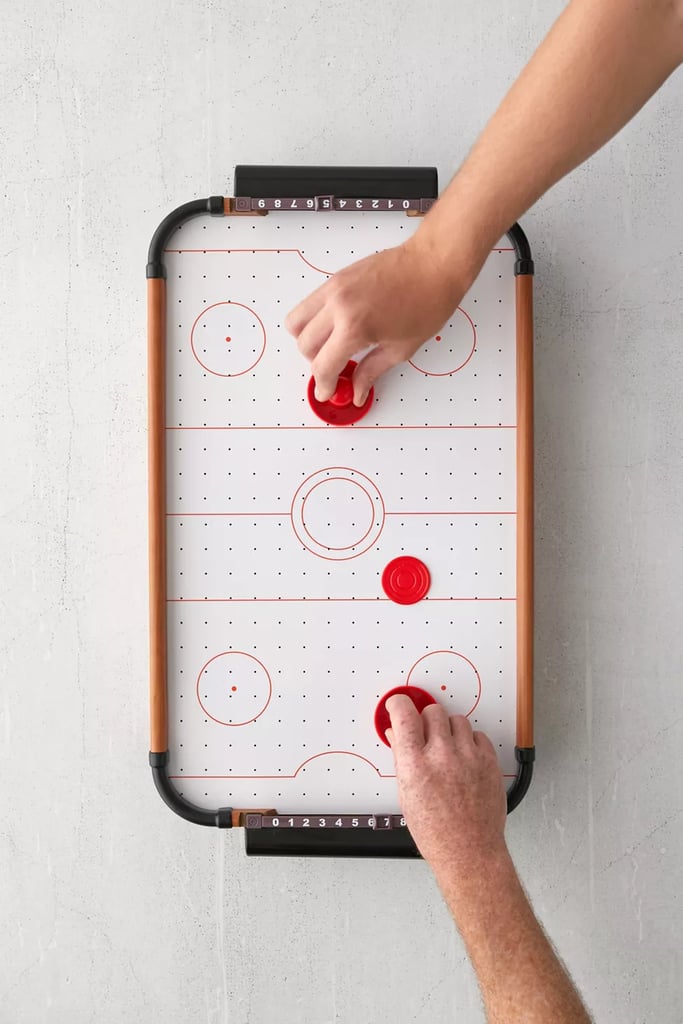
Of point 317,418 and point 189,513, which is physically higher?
point 317,418

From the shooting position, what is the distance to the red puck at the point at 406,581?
91 cm

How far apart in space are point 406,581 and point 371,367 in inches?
9.3

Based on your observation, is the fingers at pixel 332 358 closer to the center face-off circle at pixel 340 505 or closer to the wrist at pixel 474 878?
the center face-off circle at pixel 340 505

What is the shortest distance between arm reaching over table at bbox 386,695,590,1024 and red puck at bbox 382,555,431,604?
0.36 feet

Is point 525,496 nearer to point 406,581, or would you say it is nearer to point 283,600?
point 406,581

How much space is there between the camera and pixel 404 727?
87 centimetres

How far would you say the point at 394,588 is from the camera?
0.91 meters

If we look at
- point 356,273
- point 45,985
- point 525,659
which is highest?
point 356,273

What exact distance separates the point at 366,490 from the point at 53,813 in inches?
21.8

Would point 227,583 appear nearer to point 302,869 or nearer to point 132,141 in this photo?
point 302,869

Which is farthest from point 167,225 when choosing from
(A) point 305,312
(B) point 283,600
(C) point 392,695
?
(C) point 392,695

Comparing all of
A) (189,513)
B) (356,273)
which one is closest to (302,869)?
(189,513)

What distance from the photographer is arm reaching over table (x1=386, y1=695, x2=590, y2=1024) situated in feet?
2.45

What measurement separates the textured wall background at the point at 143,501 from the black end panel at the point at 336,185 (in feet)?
0.33
